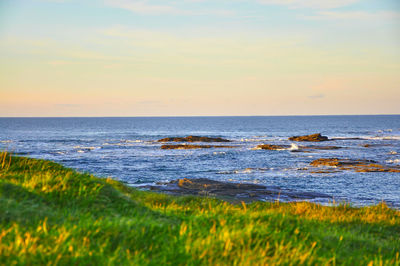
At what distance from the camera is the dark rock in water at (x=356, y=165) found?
4599cm

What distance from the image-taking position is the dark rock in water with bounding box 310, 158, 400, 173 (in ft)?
151

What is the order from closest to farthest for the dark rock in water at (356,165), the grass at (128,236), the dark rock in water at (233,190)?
1. the grass at (128,236)
2. the dark rock in water at (233,190)
3. the dark rock in water at (356,165)

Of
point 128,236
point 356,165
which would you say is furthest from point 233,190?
point 356,165

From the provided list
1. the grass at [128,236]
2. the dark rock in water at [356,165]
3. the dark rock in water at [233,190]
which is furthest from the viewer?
the dark rock in water at [356,165]

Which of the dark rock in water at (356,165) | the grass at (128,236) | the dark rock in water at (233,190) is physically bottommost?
the dark rock in water at (233,190)

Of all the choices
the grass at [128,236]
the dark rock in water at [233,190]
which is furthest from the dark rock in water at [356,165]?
the grass at [128,236]

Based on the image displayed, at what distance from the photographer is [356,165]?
4969 centimetres

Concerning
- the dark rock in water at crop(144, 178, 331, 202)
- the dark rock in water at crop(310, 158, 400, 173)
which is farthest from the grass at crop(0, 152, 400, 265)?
the dark rock in water at crop(310, 158, 400, 173)

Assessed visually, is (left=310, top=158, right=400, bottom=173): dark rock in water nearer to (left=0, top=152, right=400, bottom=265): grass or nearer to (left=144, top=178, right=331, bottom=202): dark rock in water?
(left=144, top=178, right=331, bottom=202): dark rock in water

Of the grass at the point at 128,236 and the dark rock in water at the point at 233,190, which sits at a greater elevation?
the grass at the point at 128,236

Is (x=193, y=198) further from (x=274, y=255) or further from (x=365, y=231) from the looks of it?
(x=274, y=255)

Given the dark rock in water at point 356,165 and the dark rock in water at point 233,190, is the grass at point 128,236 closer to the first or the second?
the dark rock in water at point 233,190

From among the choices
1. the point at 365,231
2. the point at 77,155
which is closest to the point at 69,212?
the point at 365,231

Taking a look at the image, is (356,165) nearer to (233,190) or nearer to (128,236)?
(233,190)
